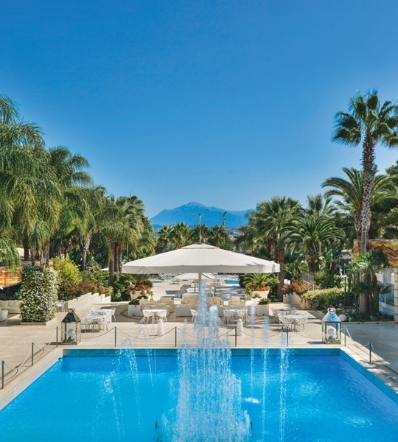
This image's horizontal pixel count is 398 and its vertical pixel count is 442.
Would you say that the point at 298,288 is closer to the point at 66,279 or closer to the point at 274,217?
the point at 274,217

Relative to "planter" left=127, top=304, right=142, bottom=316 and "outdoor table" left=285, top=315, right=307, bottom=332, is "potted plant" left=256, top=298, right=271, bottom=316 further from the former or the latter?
"planter" left=127, top=304, right=142, bottom=316

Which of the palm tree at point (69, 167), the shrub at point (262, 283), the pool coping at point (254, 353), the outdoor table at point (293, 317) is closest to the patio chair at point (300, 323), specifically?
the outdoor table at point (293, 317)

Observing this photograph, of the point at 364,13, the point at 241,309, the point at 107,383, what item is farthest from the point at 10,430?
the point at 364,13

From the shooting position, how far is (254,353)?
14.0m

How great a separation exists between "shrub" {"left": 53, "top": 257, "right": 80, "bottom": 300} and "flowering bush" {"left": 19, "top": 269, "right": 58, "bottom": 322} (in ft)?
17.0

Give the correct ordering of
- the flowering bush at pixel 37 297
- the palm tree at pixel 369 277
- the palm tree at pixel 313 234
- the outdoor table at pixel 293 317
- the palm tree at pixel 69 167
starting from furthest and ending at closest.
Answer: the palm tree at pixel 69 167
the palm tree at pixel 313 234
the palm tree at pixel 369 277
the flowering bush at pixel 37 297
the outdoor table at pixel 293 317

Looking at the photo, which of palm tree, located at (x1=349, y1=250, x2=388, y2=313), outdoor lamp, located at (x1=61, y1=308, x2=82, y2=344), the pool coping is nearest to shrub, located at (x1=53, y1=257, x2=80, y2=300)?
outdoor lamp, located at (x1=61, y1=308, x2=82, y2=344)

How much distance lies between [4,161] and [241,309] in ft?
33.8

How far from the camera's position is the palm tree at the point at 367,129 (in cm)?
1964

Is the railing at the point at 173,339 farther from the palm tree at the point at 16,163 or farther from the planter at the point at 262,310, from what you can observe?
the palm tree at the point at 16,163

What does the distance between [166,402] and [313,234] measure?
17.3m

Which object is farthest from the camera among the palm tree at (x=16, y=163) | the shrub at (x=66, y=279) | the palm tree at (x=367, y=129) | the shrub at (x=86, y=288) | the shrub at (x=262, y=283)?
the shrub at (x=262, y=283)

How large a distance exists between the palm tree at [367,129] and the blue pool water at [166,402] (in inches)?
346

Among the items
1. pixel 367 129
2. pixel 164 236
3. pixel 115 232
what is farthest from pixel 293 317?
pixel 164 236
